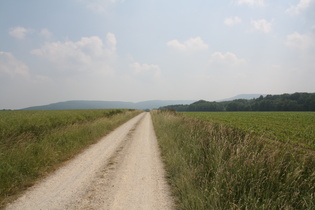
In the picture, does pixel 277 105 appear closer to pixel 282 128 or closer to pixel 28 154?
pixel 282 128

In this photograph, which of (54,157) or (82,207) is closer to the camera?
(82,207)

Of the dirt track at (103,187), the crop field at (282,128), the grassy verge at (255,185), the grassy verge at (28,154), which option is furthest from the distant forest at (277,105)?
the grassy verge at (255,185)

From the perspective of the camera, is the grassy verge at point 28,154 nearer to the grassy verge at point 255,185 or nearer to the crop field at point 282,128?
the grassy verge at point 255,185

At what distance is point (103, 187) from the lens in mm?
5152

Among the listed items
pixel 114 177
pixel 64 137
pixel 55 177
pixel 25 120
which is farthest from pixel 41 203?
pixel 25 120

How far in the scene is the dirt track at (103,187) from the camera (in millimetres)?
4250

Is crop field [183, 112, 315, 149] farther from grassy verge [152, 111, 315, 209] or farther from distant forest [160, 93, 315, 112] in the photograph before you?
distant forest [160, 93, 315, 112]

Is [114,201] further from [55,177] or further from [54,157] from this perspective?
[54,157]

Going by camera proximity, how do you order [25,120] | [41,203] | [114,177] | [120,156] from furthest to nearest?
[25,120]
[120,156]
[114,177]
[41,203]

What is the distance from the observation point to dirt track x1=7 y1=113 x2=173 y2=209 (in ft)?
13.9

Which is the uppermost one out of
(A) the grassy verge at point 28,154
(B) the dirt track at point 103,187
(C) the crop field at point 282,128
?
(A) the grassy verge at point 28,154

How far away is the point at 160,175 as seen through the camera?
242 inches

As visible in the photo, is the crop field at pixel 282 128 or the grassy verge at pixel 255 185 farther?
the crop field at pixel 282 128

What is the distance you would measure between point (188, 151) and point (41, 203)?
5191 millimetres
